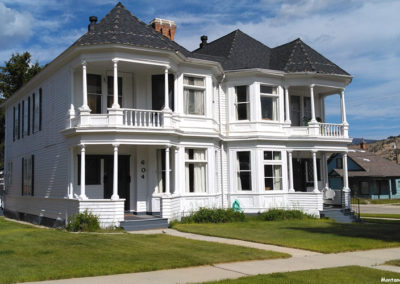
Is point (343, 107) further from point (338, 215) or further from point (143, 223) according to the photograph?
point (143, 223)

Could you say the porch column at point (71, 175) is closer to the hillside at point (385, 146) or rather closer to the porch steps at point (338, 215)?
the porch steps at point (338, 215)

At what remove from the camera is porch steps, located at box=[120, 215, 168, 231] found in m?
16.7

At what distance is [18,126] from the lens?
27516mm

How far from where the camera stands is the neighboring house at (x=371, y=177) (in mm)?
51969

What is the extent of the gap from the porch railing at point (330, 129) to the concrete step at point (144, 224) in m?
10.4

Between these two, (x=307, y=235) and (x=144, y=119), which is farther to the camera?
(x=144, y=119)

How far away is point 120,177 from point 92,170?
1.28 metres

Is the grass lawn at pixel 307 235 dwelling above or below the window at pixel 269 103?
below

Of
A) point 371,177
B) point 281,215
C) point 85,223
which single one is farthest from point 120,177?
point 371,177

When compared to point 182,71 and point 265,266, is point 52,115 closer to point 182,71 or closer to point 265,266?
point 182,71

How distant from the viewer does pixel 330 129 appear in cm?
2339

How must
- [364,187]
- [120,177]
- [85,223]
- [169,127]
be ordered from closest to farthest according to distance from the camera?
[85,223]
[169,127]
[120,177]
[364,187]

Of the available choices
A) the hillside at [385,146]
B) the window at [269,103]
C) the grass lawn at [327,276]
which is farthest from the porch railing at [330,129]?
the hillside at [385,146]

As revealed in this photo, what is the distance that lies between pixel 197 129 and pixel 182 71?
272cm
